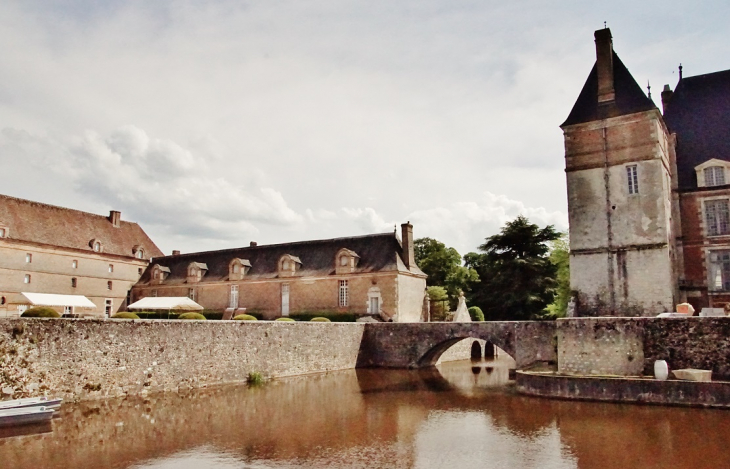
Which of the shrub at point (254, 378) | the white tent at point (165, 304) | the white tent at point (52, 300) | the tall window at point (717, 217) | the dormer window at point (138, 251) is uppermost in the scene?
the dormer window at point (138, 251)

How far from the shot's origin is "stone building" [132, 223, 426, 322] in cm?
2991

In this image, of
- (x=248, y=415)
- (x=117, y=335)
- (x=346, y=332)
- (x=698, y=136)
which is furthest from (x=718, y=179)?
(x=117, y=335)

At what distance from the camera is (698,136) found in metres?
23.8

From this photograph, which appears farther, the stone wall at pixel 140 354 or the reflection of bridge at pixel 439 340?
the reflection of bridge at pixel 439 340

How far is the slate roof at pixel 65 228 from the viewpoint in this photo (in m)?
31.0

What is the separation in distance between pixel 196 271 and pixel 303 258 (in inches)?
289

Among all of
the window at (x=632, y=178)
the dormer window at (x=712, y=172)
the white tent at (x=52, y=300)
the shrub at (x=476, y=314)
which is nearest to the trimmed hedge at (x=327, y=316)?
the shrub at (x=476, y=314)

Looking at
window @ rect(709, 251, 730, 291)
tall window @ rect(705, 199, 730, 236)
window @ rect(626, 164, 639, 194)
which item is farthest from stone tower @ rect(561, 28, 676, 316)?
window @ rect(709, 251, 730, 291)

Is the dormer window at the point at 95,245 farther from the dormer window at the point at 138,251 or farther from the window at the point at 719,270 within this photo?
the window at the point at 719,270

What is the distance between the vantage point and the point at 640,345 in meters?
16.6

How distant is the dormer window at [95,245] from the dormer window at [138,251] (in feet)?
9.44

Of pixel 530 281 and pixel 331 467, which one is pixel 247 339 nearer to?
pixel 331 467

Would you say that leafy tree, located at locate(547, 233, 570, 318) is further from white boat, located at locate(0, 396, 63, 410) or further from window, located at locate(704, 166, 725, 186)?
white boat, located at locate(0, 396, 63, 410)

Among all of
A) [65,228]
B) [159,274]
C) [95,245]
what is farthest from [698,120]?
[65,228]
